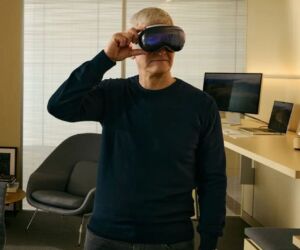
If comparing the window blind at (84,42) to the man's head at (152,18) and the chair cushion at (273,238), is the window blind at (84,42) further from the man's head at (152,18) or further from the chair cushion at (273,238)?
the man's head at (152,18)

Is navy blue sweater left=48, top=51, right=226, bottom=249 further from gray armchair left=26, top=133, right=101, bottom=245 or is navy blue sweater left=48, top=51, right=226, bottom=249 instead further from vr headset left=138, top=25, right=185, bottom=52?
gray armchair left=26, top=133, right=101, bottom=245

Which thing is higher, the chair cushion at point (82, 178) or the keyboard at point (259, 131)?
the keyboard at point (259, 131)

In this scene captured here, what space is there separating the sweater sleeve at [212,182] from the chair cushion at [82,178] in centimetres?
262

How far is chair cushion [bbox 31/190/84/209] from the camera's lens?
3631 mm

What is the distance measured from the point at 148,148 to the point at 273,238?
1336mm

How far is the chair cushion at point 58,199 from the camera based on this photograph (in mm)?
3631

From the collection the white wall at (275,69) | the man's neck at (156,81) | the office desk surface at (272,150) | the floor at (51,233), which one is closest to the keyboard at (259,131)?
the office desk surface at (272,150)

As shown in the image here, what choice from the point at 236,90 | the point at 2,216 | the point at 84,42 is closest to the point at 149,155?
the point at 2,216

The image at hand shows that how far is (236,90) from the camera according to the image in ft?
13.0

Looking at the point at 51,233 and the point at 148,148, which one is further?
the point at 51,233

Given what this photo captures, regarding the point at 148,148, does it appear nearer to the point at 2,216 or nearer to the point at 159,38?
the point at 159,38

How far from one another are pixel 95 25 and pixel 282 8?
5.81 feet

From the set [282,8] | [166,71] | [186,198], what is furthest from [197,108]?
[282,8]

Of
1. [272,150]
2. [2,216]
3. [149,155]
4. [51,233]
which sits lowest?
[51,233]
